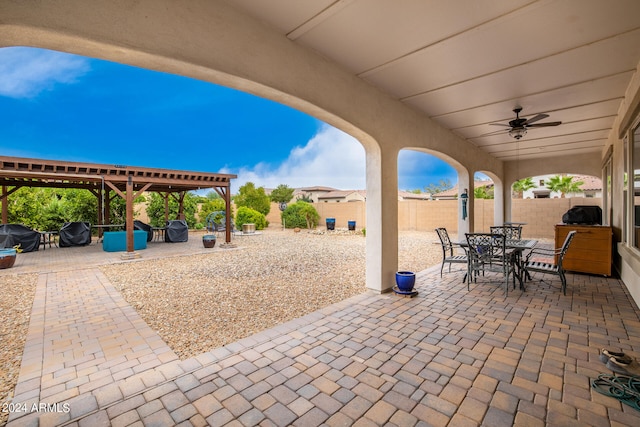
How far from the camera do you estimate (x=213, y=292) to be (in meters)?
4.32

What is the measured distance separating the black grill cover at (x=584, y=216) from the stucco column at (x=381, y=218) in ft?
12.5

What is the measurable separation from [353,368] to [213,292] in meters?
2.91

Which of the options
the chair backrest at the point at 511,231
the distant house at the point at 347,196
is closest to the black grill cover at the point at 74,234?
the chair backrest at the point at 511,231

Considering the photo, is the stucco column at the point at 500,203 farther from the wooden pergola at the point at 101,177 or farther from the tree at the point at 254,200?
the tree at the point at 254,200

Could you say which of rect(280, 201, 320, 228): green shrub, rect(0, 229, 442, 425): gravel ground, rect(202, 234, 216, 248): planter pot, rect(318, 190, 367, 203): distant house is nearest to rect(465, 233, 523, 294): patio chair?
rect(0, 229, 442, 425): gravel ground

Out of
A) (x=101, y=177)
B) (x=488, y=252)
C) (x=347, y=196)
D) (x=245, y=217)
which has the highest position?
(x=347, y=196)

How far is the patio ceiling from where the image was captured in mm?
2244

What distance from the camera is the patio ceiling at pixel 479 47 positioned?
2244mm

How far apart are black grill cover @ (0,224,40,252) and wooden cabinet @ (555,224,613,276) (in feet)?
43.6

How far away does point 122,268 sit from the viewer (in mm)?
6230

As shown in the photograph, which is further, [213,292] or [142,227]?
[142,227]

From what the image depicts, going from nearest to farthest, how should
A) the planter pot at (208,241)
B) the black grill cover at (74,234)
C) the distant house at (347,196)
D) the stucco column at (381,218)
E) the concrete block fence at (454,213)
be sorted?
the stucco column at (381,218) → the planter pot at (208,241) → the black grill cover at (74,234) → the concrete block fence at (454,213) → the distant house at (347,196)

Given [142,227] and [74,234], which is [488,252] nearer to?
[142,227]

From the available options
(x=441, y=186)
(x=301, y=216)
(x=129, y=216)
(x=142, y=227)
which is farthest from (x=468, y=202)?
(x=441, y=186)
